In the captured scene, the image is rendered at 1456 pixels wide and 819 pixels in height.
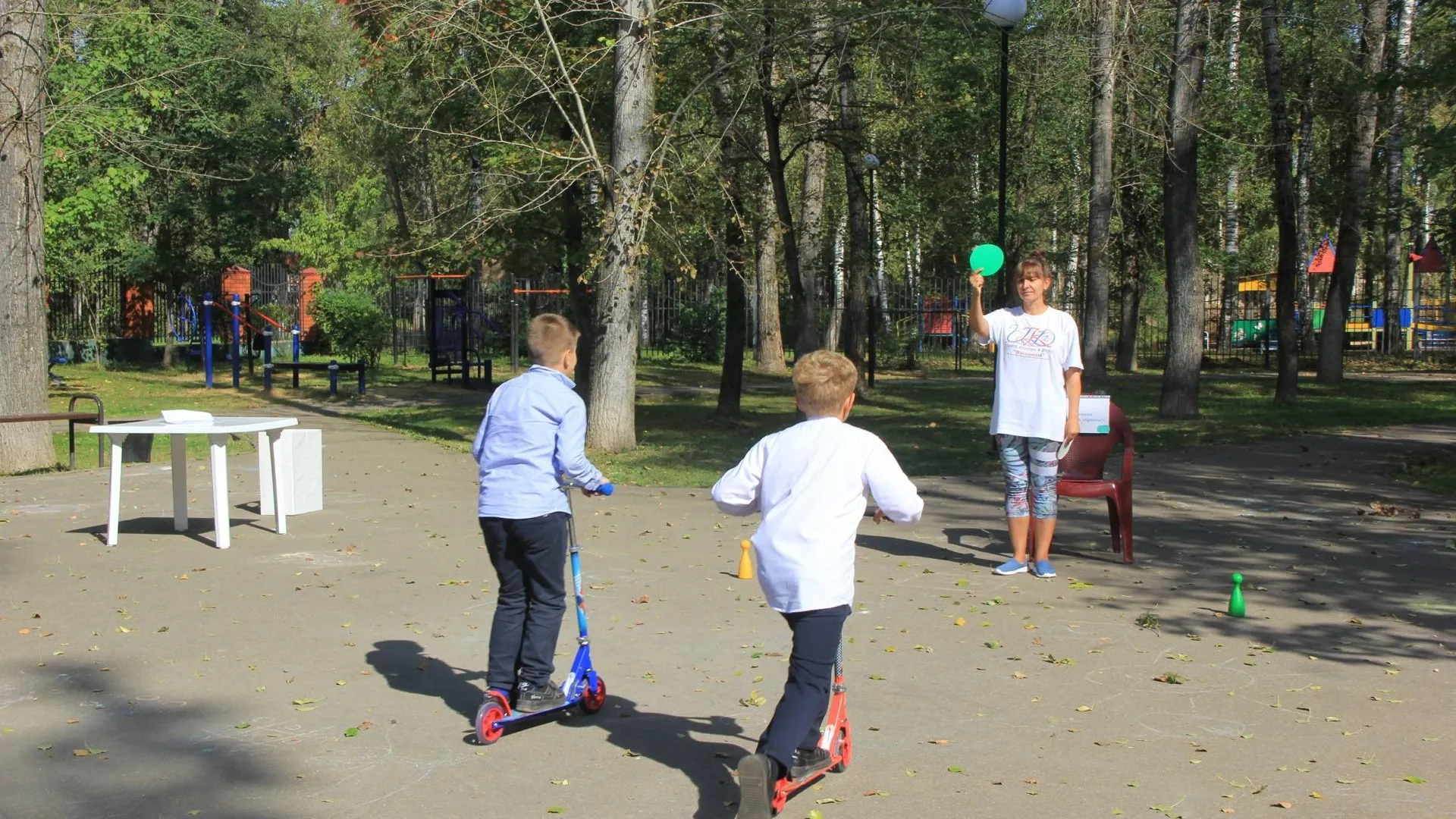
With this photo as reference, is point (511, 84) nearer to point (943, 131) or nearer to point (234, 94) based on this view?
point (234, 94)

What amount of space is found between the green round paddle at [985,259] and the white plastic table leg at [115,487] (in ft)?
19.4

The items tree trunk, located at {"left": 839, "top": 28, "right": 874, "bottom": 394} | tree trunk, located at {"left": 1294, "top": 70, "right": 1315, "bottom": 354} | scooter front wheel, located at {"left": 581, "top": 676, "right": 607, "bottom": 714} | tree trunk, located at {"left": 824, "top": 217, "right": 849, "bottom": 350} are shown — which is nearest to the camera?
scooter front wheel, located at {"left": 581, "top": 676, "right": 607, "bottom": 714}

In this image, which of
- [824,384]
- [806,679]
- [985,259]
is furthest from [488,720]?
[985,259]

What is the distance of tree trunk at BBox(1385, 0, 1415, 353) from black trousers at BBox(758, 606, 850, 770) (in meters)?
12.5

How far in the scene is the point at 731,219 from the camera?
52.7 feet

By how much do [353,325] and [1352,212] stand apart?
21805mm

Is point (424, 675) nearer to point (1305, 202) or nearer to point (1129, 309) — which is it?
point (1129, 309)

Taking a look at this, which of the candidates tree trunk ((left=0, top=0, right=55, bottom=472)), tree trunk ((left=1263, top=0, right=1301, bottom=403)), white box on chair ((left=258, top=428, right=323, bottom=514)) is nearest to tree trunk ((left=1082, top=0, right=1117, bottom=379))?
tree trunk ((left=1263, top=0, right=1301, bottom=403))

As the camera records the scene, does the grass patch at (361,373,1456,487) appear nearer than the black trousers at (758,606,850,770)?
No

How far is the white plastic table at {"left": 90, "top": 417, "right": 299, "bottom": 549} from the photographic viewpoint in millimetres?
8898

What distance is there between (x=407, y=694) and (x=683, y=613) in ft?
6.31

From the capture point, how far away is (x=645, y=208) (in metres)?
14.1

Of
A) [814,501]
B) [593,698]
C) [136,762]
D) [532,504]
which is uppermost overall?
[814,501]

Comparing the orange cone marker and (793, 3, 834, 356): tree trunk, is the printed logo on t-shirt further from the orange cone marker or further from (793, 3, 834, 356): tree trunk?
(793, 3, 834, 356): tree trunk
